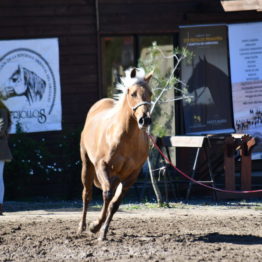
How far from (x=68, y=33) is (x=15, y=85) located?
4.71ft

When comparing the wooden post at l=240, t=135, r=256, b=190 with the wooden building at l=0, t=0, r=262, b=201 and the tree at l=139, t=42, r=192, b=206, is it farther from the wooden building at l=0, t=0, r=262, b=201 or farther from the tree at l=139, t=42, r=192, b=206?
the wooden building at l=0, t=0, r=262, b=201

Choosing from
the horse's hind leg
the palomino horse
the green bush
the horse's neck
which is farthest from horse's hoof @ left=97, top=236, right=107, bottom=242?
the green bush

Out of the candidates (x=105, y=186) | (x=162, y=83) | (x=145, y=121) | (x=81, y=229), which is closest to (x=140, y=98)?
(x=145, y=121)

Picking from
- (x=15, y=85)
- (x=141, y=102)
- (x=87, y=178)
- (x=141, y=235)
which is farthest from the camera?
Answer: (x=15, y=85)

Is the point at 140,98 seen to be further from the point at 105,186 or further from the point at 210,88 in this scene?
the point at 210,88

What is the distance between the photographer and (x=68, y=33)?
1359cm

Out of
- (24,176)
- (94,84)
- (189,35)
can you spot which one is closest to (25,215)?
(24,176)

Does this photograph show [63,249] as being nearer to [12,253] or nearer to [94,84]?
[12,253]

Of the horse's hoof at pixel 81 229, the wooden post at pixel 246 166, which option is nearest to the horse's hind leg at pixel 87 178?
the horse's hoof at pixel 81 229

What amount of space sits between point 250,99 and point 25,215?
572 centimetres

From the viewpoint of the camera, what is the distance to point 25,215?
1106 centimetres

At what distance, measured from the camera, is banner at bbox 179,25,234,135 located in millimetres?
14055

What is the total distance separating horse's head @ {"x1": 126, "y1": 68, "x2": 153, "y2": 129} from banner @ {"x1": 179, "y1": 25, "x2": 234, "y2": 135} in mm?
5527

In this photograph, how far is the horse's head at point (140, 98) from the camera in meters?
8.06
